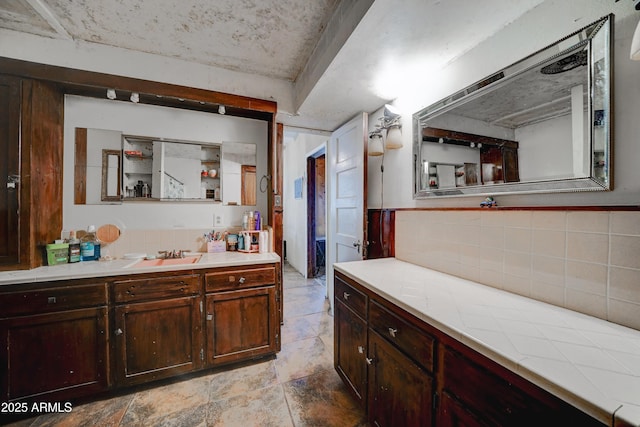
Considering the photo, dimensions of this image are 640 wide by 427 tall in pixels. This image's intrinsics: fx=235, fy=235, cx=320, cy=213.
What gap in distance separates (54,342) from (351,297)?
1919 millimetres

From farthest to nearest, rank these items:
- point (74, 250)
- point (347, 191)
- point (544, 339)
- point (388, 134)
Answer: point (347, 191) → point (388, 134) → point (74, 250) → point (544, 339)

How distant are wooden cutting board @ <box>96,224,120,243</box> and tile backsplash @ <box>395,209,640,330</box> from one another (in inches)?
105

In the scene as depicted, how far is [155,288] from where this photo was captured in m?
1.69

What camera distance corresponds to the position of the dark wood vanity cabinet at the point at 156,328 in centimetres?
162

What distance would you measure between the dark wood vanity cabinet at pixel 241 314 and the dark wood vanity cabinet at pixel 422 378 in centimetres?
65

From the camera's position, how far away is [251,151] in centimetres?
254

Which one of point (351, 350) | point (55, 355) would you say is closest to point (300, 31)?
point (351, 350)

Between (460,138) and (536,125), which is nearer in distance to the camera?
(536,125)

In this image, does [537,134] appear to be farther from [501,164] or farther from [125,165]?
[125,165]

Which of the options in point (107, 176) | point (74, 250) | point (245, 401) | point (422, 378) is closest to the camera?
point (422, 378)

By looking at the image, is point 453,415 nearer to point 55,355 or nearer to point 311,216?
point 55,355

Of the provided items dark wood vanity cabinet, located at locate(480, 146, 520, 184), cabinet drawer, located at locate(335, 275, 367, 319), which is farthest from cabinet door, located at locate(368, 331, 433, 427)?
dark wood vanity cabinet, located at locate(480, 146, 520, 184)

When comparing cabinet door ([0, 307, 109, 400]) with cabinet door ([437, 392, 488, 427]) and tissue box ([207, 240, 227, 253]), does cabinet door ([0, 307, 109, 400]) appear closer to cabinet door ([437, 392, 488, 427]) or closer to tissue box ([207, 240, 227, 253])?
tissue box ([207, 240, 227, 253])

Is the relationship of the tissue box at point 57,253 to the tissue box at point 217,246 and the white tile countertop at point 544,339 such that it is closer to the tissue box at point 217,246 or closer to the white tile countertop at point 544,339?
the tissue box at point 217,246
